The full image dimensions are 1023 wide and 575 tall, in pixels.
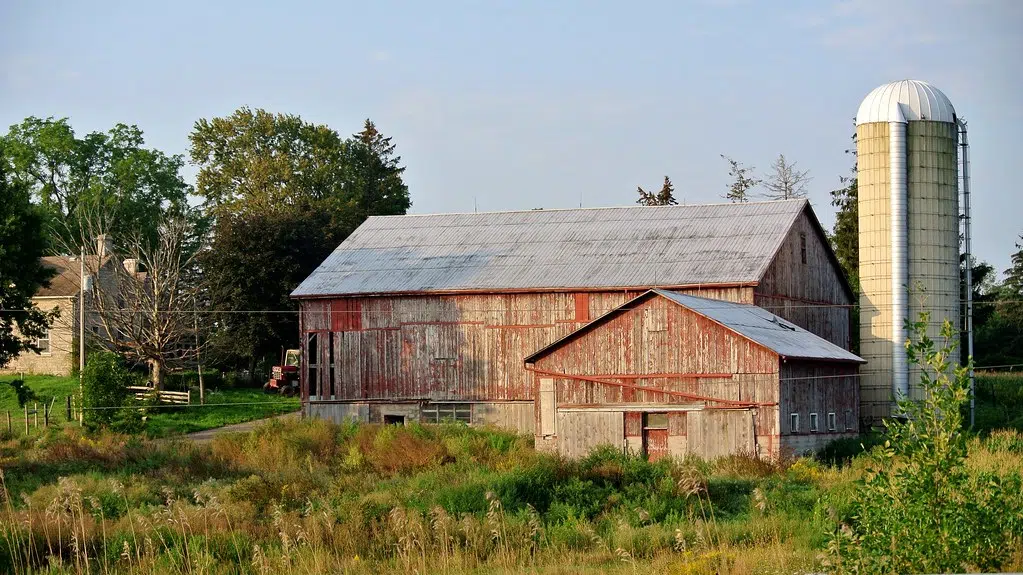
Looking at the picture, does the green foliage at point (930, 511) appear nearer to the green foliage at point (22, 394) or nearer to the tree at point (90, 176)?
the green foliage at point (22, 394)

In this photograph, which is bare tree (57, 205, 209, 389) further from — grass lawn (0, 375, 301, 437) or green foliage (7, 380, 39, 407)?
green foliage (7, 380, 39, 407)

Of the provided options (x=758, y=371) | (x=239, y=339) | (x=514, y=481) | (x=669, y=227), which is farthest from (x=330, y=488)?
(x=239, y=339)

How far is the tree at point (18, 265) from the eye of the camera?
3819 centimetres

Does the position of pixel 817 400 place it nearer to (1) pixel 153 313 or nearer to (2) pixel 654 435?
(2) pixel 654 435

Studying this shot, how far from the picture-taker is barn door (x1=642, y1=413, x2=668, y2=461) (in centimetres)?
3098

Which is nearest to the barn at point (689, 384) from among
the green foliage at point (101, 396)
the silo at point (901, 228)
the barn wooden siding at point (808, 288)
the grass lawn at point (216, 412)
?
the silo at point (901, 228)

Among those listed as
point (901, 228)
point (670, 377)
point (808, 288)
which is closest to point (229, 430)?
point (670, 377)

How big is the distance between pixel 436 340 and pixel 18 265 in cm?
1333

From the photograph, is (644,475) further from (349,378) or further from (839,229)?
(839,229)

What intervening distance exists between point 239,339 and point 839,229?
91.9 feet

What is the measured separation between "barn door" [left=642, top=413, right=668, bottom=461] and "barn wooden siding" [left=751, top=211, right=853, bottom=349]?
238 inches

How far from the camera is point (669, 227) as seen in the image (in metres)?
40.2

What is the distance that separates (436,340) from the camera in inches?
1524

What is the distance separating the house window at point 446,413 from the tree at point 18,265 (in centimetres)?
1251
